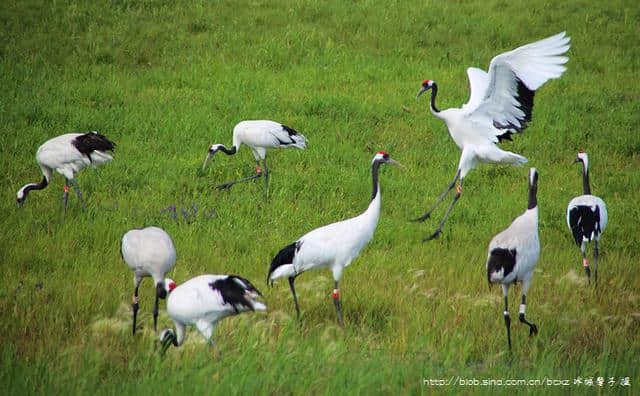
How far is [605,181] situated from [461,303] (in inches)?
192

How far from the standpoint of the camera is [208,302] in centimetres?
481

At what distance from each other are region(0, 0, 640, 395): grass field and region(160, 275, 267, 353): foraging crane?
0.20 m

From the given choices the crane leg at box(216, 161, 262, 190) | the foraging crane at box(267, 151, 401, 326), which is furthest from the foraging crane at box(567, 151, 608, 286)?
the crane leg at box(216, 161, 262, 190)

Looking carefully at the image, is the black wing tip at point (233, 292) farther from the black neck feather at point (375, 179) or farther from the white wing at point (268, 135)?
the white wing at point (268, 135)

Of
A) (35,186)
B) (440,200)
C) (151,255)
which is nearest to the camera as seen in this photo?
(151,255)

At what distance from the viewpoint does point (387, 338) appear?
5789 mm

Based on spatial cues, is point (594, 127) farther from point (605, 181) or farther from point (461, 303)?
point (461, 303)

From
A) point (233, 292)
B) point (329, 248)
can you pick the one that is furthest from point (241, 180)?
point (233, 292)

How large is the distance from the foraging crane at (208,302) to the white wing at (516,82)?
437 centimetres

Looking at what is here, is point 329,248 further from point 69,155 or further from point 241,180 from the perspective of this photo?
point 241,180

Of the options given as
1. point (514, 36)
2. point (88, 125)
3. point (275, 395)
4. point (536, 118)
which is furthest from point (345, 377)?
point (514, 36)

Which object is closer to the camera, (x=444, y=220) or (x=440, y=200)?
(x=444, y=220)

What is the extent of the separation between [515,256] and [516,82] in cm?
325

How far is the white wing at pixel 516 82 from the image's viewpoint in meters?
8.12
